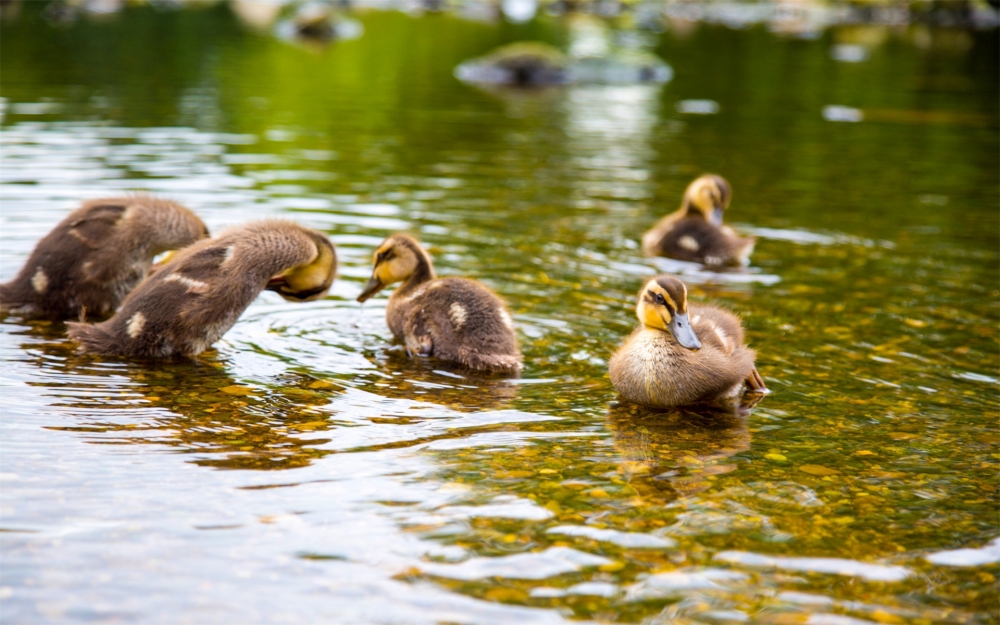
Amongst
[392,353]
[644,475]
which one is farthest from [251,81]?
[644,475]

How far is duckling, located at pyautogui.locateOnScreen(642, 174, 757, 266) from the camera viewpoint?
1121 cm

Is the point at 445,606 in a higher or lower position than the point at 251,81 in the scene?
lower

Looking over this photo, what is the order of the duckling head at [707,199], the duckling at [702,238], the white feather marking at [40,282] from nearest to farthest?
the white feather marking at [40,282] < the duckling at [702,238] < the duckling head at [707,199]

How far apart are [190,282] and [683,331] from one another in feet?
10.3

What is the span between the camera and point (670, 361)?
6.78 meters

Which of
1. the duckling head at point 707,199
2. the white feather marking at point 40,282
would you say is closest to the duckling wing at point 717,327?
the duckling head at point 707,199

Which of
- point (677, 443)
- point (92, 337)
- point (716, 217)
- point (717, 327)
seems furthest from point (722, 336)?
point (716, 217)

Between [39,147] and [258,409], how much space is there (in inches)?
424

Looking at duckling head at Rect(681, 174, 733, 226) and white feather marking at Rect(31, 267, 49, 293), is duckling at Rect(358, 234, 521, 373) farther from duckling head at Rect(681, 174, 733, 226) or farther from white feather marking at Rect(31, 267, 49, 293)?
duckling head at Rect(681, 174, 733, 226)

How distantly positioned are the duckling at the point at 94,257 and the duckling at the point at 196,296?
730 mm

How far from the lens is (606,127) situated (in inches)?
869

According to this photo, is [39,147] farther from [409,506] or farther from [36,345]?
[409,506]

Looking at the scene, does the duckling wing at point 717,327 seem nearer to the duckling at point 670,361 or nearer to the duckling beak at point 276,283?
the duckling at point 670,361

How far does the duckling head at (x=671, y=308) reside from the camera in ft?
21.9
